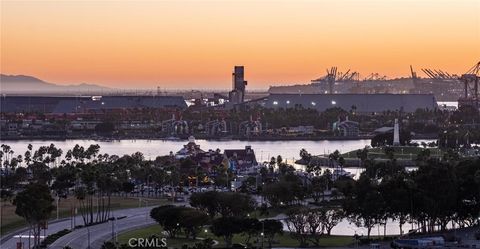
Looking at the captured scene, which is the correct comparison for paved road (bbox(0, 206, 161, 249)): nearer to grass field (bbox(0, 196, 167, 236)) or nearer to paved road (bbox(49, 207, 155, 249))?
paved road (bbox(49, 207, 155, 249))

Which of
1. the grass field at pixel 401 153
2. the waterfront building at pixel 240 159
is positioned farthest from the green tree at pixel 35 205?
the grass field at pixel 401 153

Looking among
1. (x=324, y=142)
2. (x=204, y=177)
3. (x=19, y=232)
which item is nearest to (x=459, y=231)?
(x=19, y=232)

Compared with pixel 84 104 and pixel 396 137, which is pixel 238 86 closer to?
pixel 84 104

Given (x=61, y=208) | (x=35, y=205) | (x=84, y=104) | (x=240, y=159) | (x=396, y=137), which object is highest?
(x=84, y=104)

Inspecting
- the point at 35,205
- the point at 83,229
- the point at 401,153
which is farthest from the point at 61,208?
the point at 401,153

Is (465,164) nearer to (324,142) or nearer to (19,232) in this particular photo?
(19,232)

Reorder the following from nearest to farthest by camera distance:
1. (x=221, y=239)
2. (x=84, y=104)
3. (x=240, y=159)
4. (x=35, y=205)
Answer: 1. (x=35, y=205)
2. (x=221, y=239)
3. (x=240, y=159)
4. (x=84, y=104)
